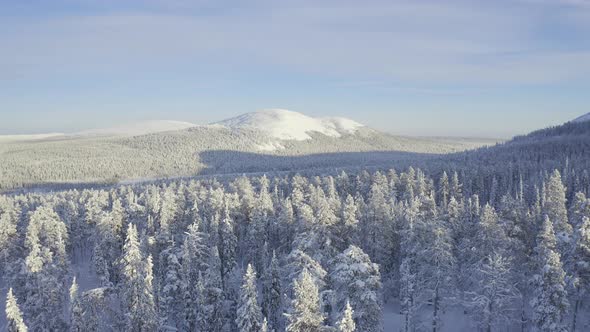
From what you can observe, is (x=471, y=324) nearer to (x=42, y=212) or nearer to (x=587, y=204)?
(x=587, y=204)

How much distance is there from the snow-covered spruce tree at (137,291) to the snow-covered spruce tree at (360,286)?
1731cm

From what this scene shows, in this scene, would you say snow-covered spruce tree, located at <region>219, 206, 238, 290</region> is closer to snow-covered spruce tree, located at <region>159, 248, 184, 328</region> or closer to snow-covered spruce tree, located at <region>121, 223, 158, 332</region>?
snow-covered spruce tree, located at <region>159, 248, 184, 328</region>

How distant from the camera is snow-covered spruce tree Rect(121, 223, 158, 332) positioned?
135 ft

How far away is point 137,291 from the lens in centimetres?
4162

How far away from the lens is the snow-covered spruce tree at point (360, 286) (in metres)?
35.1

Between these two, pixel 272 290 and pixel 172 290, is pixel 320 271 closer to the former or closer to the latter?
pixel 272 290

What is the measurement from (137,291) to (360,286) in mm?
20307

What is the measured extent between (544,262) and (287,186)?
89.8 m

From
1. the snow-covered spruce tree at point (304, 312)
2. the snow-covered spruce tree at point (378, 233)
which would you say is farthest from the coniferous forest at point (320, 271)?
the snow-covered spruce tree at point (378, 233)

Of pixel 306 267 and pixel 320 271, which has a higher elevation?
pixel 306 267

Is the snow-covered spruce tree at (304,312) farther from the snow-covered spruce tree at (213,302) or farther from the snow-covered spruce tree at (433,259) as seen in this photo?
the snow-covered spruce tree at (433,259)

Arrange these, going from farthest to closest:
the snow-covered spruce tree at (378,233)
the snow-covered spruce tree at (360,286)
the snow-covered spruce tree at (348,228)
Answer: the snow-covered spruce tree at (378,233) < the snow-covered spruce tree at (348,228) < the snow-covered spruce tree at (360,286)

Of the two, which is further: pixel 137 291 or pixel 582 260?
pixel 137 291

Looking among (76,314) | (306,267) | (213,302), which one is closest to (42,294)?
(76,314)
